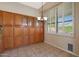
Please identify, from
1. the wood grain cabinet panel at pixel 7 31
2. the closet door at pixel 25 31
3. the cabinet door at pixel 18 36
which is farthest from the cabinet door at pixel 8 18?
the closet door at pixel 25 31

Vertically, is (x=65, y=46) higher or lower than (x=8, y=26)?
lower

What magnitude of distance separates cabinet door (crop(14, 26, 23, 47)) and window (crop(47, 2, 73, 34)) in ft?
7.20

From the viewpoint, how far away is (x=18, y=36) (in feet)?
19.8

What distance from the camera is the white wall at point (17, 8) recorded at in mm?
5187

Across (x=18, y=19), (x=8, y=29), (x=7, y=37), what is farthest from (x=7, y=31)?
(x=18, y=19)

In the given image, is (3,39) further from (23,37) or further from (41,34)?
(41,34)

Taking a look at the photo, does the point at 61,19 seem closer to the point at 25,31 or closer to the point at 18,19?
the point at 25,31

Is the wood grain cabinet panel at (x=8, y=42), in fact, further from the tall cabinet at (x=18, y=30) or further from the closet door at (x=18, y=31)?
the closet door at (x=18, y=31)

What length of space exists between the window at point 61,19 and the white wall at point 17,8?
1.28 metres

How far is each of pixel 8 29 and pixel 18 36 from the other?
88 cm

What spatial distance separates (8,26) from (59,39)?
3.00 metres

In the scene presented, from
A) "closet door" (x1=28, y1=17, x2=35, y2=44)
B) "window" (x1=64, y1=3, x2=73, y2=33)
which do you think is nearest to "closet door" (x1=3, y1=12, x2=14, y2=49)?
"closet door" (x1=28, y1=17, x2=35, y2=44)

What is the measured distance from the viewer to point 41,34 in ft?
25.5

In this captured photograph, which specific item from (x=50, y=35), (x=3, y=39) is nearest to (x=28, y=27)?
(x=50, y=35)
